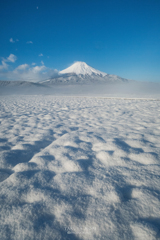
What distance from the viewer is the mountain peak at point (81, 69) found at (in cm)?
17012

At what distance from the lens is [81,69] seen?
176m

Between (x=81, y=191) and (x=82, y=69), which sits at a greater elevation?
(x=82, y=69)

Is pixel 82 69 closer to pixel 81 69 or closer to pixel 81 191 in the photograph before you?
pixel 81 69

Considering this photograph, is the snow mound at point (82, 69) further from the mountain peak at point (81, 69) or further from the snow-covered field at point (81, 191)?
the snow-covered field at point (81, 191)

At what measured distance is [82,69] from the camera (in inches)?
6939

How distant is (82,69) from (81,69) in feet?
4.87

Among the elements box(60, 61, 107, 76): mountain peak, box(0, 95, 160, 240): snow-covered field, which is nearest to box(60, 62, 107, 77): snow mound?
box(60, 61, 107, 76): mountain peak

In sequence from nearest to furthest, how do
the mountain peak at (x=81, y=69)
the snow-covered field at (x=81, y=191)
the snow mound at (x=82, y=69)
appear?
the snow-covered field at (x=81, y=191), the snow mound at (x=82, y=69), the mountain peak at (x=81, y=69)

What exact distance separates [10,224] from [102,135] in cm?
205

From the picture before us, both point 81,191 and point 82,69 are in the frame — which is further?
point 82,69

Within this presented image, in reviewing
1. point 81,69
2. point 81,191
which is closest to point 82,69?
point 81,69

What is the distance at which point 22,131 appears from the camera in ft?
9.90

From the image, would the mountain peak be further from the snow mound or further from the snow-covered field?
the snow-covered field

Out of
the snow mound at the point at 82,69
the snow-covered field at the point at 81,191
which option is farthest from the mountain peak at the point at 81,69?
the snow-covered field at the point at 81,191
